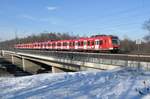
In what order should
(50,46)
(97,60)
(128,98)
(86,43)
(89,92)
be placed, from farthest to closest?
(50,46) < (86,43) < (97,60) < (89,92) < (128,98)

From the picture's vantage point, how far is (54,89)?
1156 cm

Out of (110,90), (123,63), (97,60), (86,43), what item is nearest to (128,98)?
(110,90)

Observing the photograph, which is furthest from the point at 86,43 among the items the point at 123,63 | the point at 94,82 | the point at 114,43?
the point at 94,82

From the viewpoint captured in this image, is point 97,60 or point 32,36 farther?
point 32,36

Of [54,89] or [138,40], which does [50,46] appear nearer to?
[138,40]

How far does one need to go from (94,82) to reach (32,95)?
10.9 ft

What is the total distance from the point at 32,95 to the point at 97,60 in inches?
→ 797

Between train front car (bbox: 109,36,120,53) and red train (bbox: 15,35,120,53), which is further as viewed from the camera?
red train (bbox: 15,35,120,53)

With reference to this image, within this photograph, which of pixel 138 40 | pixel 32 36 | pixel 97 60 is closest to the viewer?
pixel 97 60

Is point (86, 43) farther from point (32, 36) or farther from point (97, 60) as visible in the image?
point (32, 36)

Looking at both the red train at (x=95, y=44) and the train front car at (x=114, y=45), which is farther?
the red train at (x=95, y=44)

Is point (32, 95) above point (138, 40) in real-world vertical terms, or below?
below

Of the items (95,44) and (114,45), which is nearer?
(114,45)

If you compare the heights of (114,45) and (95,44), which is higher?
(95,44)
